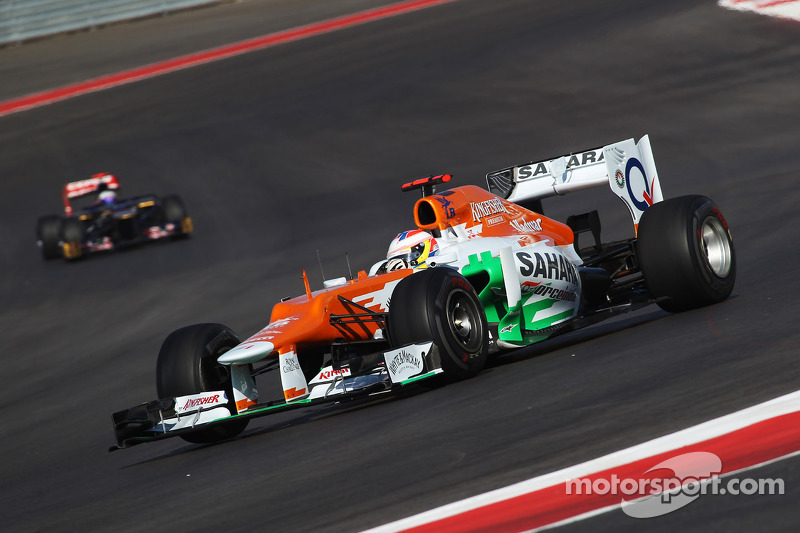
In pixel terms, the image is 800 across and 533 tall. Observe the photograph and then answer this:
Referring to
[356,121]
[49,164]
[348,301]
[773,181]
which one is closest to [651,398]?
[348,301]

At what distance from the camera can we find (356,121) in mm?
25891

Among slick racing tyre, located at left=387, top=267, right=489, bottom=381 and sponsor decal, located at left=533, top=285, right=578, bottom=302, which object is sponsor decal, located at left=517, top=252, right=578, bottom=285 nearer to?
sponsor decal, located at left=533, top=285, right=578, bottom=302

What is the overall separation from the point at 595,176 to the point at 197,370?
438cm

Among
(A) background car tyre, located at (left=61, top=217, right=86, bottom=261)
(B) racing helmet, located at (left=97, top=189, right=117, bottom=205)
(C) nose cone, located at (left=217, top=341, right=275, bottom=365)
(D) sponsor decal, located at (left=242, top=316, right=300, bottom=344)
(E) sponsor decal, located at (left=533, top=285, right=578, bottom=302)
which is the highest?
(B) racing helmet, located at (left=97, top=189, right=117, bottom=205)

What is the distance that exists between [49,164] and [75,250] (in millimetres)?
6636

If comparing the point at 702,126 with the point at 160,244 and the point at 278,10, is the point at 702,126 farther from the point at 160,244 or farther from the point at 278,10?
the point at 278,10

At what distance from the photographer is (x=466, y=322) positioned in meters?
8.71

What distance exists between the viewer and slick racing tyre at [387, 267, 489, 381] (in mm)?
8203

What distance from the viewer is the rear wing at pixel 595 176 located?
35.4 ft

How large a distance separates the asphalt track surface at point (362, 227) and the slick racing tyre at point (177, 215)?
0.35m

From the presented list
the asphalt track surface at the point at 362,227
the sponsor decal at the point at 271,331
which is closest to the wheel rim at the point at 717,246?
the asphalt track surface at the point at 362,227

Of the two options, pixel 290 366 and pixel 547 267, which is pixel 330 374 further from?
pixel 547 267

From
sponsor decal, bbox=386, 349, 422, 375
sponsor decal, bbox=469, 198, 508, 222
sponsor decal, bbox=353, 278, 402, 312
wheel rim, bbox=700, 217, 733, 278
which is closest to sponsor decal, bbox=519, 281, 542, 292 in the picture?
sponsor decal, bbox=469, 198, 508, 222

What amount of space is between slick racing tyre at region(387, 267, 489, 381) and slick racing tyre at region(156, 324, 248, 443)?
1448 millimetres
